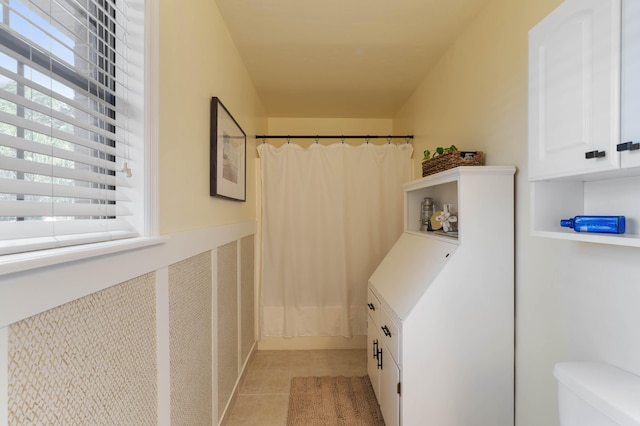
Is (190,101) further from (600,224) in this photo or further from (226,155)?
(600,224)

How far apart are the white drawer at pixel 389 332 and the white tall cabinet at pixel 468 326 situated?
0.02 m

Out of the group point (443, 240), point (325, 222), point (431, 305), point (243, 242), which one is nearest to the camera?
point (431, 305)

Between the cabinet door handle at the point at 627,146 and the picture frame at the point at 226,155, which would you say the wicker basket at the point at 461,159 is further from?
the picture frame at the point at 226,155

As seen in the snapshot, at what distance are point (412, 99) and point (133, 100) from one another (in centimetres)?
256

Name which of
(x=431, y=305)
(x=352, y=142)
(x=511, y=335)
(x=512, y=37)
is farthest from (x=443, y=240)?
(x=352, y=142)

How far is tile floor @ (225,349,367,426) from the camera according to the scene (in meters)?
2.04

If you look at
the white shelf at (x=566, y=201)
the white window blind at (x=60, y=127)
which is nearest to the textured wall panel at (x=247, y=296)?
the white window blind at (x=60, y=127)

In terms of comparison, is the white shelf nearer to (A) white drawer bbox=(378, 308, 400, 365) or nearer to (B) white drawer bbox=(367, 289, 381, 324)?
(A) white drawer bbox=(378, 308, 400, 365)

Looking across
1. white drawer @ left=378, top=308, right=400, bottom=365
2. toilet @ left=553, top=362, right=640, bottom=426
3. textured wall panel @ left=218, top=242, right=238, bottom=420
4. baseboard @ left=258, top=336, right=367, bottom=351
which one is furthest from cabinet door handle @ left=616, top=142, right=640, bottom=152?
baseboard @ left=258, top=336, right=367, bottom=351

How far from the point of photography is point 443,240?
175 cm

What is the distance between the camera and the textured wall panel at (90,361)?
589 mm

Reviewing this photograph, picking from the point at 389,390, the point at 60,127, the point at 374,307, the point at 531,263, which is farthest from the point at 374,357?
the point at 60,127

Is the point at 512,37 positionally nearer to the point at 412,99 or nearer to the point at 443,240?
the point at 443,240

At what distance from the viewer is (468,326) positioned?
1.52 m
